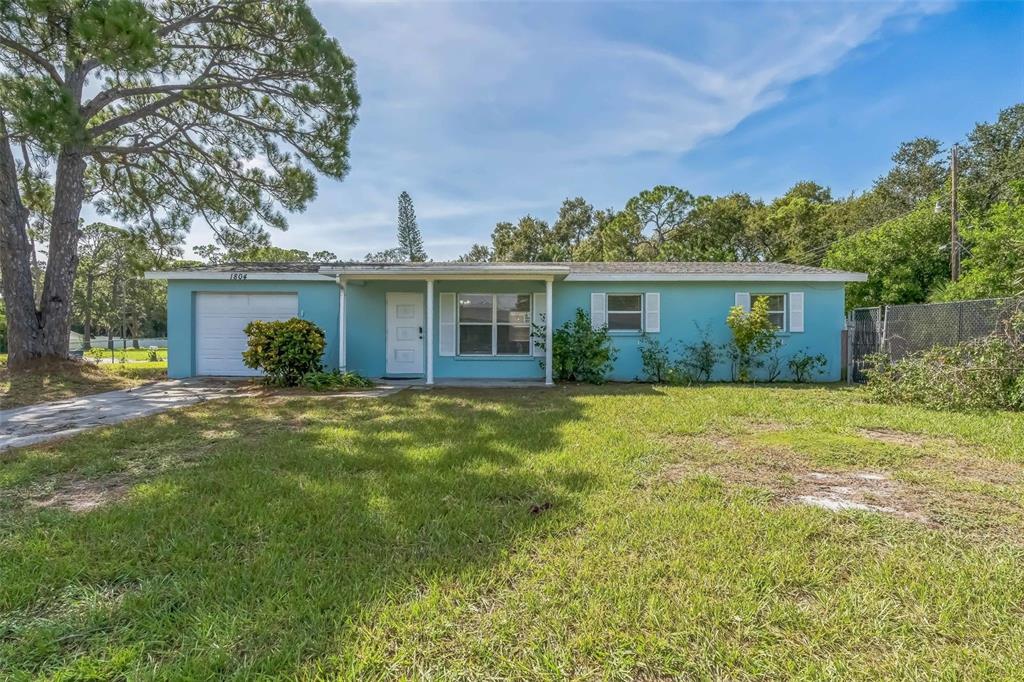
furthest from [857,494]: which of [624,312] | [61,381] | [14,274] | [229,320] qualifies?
[14,274]

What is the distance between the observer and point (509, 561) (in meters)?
2.37

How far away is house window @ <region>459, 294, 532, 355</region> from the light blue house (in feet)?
0.07

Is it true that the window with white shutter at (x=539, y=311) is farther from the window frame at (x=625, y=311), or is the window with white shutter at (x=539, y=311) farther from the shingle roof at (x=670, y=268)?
the window frame at (x=625, y=311)

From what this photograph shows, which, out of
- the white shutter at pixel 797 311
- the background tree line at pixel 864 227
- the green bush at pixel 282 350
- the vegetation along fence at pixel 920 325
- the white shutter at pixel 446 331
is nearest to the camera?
the vegetation along fence at pixel 920 325

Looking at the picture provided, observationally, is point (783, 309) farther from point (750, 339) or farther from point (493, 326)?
point (493, 326)

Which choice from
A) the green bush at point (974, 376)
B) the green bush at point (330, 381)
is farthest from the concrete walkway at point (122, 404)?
the green bush at point (974, 376)

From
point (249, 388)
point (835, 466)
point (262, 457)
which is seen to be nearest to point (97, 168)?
point (249, 388)

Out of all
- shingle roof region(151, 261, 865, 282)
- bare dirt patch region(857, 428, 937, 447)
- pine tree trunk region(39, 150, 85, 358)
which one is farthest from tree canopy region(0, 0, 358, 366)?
bare dirt patch region(857, 428, 937, 447)

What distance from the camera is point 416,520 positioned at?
283 centimetres

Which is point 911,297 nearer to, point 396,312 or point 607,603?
point 396,312

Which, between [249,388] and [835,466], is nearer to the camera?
[835,466]

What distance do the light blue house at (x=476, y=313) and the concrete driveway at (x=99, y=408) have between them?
1698 mm

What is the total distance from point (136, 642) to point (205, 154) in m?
12.5

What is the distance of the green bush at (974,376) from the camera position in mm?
6176
